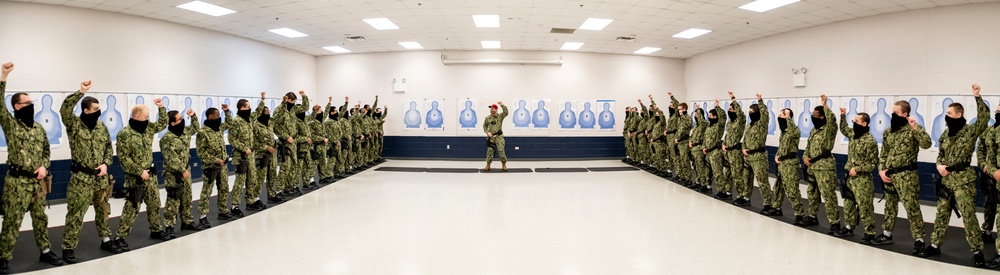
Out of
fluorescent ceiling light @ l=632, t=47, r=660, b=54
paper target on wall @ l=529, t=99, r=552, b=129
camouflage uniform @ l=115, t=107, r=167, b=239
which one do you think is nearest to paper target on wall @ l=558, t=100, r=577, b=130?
paper target on wall @ l=529, t=99, r=552, b=129

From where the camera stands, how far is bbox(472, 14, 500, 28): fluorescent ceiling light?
27.0 ft

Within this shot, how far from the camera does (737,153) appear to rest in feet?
21.2

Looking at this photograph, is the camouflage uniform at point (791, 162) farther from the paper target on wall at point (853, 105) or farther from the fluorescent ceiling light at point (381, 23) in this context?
the fluorescent ceiling light at point (381, 23)

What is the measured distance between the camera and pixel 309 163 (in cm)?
799

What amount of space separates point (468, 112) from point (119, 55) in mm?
7654

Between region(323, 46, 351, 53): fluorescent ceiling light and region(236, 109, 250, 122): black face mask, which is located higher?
region(323, 46, 351, 53): fluorescent ceiling light

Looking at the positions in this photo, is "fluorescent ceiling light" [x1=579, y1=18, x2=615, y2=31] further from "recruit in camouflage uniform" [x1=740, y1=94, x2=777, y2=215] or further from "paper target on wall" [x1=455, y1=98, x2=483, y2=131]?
"paper target on wall" [x1=455, y1=98, x2=483, y2=131]

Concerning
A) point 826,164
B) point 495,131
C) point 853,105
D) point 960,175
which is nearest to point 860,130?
point 826,164

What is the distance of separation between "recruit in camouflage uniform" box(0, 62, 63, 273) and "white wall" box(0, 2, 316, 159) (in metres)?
4.01

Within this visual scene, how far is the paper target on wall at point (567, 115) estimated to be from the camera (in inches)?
519

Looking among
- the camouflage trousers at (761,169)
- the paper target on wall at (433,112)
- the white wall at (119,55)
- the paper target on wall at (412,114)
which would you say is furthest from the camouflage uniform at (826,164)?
the white wall at (119,55)

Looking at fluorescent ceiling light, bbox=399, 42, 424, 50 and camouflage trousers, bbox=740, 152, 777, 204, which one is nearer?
camouflage trousers, bbox=740, 152, 777, 204

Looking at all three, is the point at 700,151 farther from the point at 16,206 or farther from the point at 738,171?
the point at 16,206

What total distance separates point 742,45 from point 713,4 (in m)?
4.59
